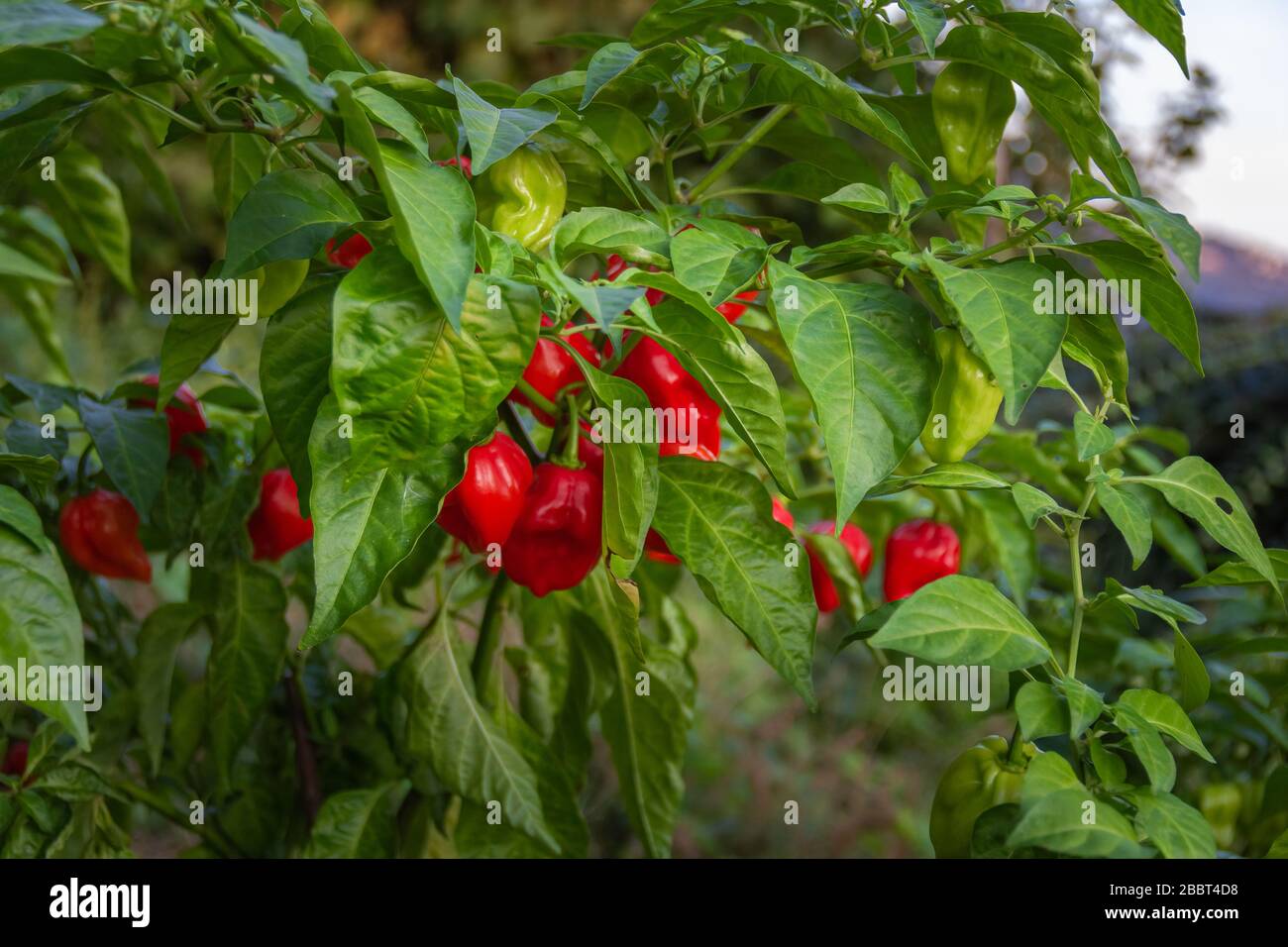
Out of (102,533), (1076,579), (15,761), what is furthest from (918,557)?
(15,761)

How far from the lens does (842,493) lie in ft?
1.61

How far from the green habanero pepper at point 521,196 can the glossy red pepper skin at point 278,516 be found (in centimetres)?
26

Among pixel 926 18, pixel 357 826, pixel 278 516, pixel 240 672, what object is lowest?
pixel 357 826

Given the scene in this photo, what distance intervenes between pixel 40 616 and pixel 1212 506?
0.56 metres

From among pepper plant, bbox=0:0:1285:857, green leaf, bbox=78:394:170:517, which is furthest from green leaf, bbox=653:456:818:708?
green leaf, bbox=78:394:170:517

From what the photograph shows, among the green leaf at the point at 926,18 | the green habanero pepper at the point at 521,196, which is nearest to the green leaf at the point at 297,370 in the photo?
the green habanero pepper at the point at 521,196

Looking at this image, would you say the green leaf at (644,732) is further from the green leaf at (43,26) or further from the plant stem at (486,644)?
the green leaf at (43,26)

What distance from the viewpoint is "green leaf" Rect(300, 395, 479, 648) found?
1.61ft

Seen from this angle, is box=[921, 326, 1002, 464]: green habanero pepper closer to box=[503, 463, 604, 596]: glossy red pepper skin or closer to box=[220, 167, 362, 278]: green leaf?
box=[503, 463, 604, 596]: glossy red pepper skin

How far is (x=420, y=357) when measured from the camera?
48cm

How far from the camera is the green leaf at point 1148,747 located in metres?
0.52

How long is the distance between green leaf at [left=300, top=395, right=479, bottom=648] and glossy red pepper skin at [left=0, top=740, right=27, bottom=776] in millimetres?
453

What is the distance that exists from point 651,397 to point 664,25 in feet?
0.65

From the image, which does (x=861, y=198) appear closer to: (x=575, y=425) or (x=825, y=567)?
(x=575, y=425)
